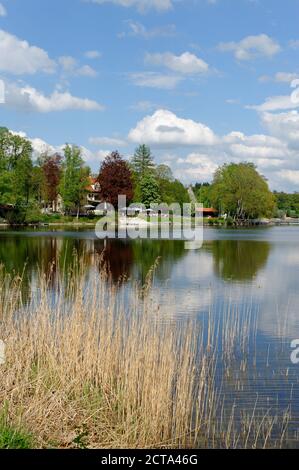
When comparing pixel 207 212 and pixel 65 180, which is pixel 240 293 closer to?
pixel 65 180

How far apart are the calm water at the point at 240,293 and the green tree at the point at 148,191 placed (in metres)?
65.4

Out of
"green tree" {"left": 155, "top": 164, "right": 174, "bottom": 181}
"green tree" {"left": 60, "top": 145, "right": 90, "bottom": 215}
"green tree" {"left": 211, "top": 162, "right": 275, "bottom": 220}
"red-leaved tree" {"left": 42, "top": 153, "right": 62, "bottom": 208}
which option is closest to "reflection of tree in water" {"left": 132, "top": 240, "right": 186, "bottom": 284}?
"green tree" {"left": 60, "top": 145, "right": 90, "bottom": 215}

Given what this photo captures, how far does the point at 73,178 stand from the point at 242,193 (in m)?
35.5

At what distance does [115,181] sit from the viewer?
3656 inches

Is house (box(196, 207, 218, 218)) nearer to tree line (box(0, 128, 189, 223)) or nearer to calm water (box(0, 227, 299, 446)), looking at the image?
tree line (box(0, 128, 189, 223))

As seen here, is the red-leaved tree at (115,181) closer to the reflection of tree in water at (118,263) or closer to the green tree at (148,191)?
the green tree at (148,191)

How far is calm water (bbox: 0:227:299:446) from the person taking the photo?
957cm

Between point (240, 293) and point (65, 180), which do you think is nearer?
point (240, 293)

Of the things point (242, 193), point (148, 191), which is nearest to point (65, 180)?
point (148, 191)

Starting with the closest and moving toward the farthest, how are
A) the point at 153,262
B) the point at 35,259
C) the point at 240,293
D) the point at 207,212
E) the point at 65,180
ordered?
the point at 240,293
the point at 35,259
the point at 153,262
the point at 65,180
the point at 207,212

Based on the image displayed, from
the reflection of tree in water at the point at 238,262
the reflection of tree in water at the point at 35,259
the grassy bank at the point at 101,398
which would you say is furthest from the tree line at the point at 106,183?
the grassy bank at the point at 101,398

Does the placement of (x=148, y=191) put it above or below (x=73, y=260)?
above

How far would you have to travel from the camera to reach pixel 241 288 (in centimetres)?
2136

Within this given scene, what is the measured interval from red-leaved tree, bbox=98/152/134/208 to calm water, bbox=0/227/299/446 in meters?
52.2
